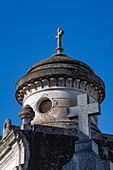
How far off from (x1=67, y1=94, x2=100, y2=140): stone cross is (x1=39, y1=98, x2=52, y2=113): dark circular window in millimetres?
9515

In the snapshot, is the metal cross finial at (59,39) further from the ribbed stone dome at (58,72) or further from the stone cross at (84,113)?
the stone cross at (84,113)

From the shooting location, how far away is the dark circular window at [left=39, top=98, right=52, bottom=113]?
20031mm

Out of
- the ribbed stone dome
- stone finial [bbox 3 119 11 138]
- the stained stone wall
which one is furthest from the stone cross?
the ribbed stone dome

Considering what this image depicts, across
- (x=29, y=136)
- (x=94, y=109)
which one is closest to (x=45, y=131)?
(x=29, y=136)

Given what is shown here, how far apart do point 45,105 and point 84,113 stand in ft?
33.1

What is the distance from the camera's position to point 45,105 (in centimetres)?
2022

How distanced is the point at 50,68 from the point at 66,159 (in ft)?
18.1

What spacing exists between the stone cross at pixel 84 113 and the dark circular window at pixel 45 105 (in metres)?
9.51

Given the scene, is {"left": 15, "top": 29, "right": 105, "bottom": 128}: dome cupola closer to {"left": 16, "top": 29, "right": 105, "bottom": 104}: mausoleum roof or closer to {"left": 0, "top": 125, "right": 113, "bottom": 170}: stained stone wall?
{"left": 16, "top": 29, "right": 105, "bottom": 104}: mausoleum roof

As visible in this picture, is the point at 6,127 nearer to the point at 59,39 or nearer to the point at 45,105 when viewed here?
the point at 45,105

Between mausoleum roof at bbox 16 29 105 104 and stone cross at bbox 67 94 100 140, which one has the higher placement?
mausoleum roof at bbox 16 29 105 104

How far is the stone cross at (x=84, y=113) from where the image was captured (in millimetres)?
9898

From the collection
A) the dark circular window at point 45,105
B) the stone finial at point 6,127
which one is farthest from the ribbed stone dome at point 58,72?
the stone finial at point 6,127

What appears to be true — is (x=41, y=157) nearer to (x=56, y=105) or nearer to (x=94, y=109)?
(x=56, y=105)
